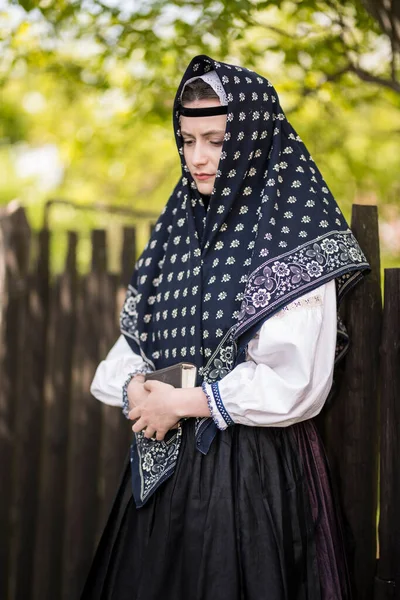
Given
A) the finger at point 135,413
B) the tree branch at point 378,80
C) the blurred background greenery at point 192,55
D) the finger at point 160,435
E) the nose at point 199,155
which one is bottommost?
the finger at point 160,435

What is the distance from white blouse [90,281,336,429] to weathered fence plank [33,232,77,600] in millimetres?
1920

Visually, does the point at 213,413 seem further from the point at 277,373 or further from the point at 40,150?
the point at 40,150

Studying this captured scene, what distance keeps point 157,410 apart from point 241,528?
1.38 ft

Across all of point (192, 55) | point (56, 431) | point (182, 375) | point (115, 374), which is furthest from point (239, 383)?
point (192, 55)

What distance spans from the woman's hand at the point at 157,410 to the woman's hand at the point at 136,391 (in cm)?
3

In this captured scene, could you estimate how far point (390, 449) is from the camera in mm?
2447

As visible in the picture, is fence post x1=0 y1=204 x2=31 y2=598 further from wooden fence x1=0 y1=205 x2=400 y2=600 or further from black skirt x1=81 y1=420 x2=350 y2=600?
black skirt x1=81 y1=420 x2=350 y2=600

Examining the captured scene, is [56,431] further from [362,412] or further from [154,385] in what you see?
[362,412]

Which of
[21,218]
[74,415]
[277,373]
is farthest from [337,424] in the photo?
[21,218]

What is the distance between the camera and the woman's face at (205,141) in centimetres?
229

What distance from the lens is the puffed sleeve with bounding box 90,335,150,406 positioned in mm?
2561

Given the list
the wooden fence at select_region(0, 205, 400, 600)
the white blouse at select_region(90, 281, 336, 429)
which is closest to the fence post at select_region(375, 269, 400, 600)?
the white blouse at select_region(90, 281, 336, 429)

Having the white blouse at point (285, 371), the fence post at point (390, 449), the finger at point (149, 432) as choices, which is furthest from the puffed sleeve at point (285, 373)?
the fence post at point (390, 449)

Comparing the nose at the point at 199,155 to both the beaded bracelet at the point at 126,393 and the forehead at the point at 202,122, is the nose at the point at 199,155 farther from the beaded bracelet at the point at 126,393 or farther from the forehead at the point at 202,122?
the beaded bracelet at the point at 126,393
